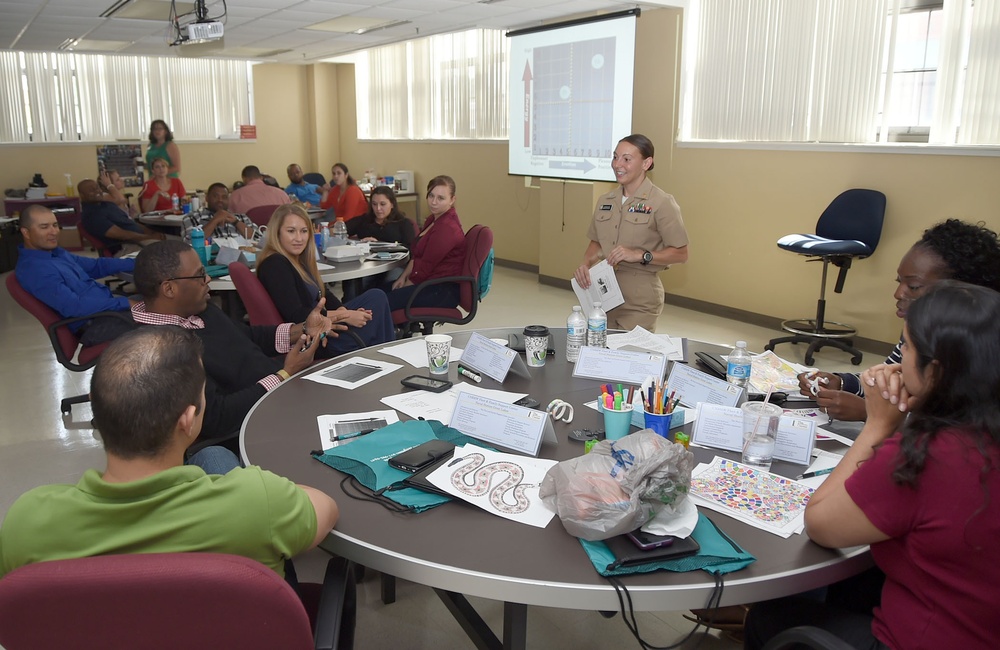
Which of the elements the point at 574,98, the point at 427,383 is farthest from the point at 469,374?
the point at 574,98

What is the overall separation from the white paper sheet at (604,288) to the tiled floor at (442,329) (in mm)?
1442

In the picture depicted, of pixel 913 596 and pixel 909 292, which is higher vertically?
pixel 909 292

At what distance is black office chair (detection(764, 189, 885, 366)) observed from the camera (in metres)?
4.89

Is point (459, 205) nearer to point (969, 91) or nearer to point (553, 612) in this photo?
point (969, 91)

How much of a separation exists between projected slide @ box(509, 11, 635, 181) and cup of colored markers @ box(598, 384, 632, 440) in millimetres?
5101

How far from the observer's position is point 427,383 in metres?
2.22

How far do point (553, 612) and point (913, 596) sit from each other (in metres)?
1.29

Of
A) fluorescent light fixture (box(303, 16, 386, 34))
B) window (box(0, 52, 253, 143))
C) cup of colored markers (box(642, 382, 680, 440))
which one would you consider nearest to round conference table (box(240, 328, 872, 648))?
cup of colored markers (box(642, 382, 680, 440))

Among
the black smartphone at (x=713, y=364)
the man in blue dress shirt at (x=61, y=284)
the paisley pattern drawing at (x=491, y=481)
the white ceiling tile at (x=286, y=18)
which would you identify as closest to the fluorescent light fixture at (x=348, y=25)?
the white ceiling tile at (x=286, y=18)

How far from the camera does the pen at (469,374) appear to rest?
228 cm

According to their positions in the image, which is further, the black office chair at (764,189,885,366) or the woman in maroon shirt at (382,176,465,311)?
the black office chair at (764,189,885,366)

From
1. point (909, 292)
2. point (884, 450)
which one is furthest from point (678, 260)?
point (884, 450)

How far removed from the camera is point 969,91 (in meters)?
4.64

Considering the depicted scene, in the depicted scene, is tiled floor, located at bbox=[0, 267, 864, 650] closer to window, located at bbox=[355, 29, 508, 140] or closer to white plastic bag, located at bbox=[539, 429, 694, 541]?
white plastic bag, located at bbox=[539, 429, 694, 541]
